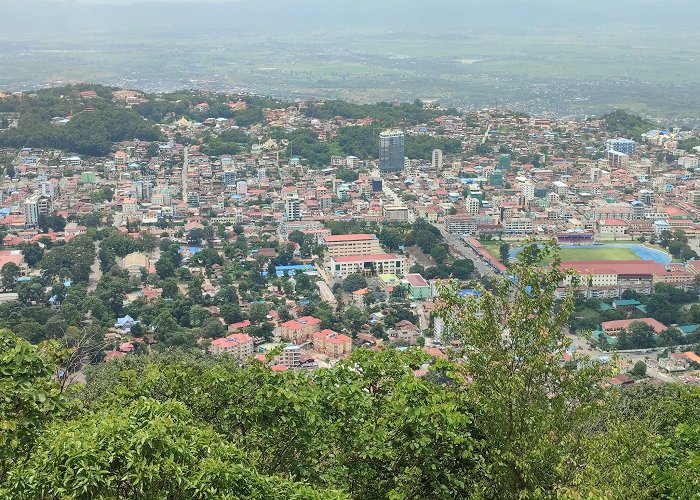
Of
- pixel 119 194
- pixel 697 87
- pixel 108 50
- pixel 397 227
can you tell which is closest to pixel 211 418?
pixel 397 227

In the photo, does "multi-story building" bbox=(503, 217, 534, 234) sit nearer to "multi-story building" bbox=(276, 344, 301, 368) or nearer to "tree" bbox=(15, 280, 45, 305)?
"multi-story building" bbox=(276, 344, 301, 368)

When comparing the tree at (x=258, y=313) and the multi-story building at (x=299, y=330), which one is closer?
→ the multi-story building at (x=299, y=330)

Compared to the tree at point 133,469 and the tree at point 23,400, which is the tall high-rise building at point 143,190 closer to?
the tree at point 23,400

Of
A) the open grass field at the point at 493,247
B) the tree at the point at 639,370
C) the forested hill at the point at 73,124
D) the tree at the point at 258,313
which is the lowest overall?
the open grass field at the point at 493,247

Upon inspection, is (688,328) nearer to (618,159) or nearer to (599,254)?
(599,254)

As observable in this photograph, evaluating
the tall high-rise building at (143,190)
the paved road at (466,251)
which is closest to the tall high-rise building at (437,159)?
the paved road at (466,251)

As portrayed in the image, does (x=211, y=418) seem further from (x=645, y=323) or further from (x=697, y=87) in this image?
(x=697, y=87)

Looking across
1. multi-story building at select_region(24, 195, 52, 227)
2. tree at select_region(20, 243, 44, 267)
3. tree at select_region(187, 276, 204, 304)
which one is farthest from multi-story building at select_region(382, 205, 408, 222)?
tree at select_region(20, 243, 44, 267)
